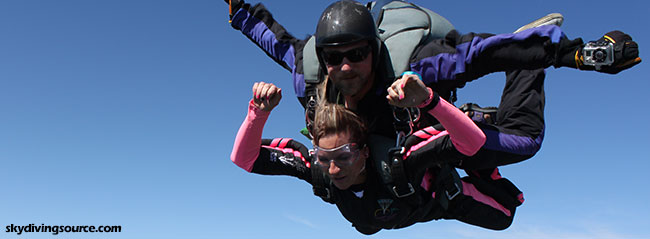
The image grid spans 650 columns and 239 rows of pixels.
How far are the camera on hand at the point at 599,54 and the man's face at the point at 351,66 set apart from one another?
1467 millimetres

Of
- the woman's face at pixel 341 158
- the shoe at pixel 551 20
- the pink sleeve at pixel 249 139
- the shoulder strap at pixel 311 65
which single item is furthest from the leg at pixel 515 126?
the pink sleeve at pixel 249 139

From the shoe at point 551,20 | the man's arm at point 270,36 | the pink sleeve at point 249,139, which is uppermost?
the man's arm at point 270,36

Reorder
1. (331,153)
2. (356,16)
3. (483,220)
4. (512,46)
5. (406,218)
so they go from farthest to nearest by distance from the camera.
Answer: (483,220), (406,218), (331,153), (356,16), (512,46)

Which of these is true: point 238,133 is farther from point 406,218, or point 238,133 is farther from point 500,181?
point 500,181

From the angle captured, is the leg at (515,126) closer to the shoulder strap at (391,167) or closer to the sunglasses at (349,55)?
the shoulder strap at (391,167)

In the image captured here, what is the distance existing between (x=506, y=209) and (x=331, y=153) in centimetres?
194

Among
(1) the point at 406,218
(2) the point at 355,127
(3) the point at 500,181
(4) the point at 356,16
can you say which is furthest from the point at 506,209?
(4) the point at 356,16

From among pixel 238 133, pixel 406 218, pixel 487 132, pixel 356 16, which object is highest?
pixel 356 16

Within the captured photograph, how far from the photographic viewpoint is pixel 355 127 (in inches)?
190

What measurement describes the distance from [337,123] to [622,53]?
2028mm

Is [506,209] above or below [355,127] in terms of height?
below

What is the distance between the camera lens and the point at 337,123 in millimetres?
4773

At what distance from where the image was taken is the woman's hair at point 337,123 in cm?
468

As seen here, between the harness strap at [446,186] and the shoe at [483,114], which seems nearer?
the harness strap at [446,186]
